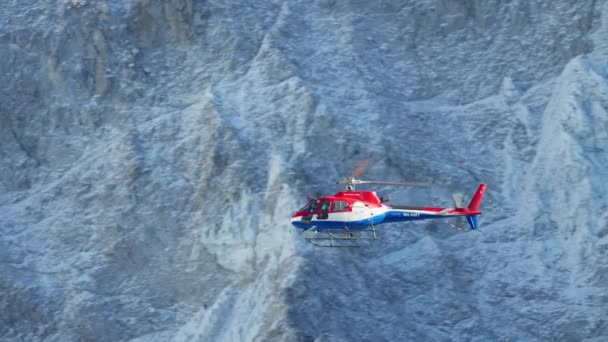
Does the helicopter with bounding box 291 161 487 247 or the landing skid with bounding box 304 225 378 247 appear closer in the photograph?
the helicopter with bounding box 291 161 487 247

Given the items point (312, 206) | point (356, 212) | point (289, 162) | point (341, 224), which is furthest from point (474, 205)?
point (289, 162)

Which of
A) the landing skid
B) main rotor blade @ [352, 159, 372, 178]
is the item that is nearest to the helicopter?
the landing skid

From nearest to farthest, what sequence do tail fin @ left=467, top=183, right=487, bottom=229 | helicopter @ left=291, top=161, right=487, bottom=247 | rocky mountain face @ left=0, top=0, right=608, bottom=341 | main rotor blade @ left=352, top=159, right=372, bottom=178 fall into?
helicopter @ left=291, top=161, right=487, bottom=247 < tail fin @ left=467, top=183, right=487, bottom=229 < rocky mountain face @ left=0, top=0, right=608, bottom=341 < main rotor blade @ left=352, top=159, right=372, bottom=178

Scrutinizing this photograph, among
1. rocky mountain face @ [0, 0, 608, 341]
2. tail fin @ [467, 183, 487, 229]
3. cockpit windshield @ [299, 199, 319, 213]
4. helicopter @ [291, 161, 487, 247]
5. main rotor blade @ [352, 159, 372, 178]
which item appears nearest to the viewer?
helicopter @ [291, 161, 487, 247]

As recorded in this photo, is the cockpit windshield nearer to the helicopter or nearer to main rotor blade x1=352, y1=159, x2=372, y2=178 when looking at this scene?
the helicopter

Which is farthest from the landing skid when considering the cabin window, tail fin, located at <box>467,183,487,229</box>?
tail fin, located at <box>467,183,487,229</box>

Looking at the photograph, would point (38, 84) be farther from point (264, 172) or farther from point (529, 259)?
point (529, 259)

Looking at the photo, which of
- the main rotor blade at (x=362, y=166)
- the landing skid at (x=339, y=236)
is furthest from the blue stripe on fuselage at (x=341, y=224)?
the main rotor blade at (x=362, y=166)

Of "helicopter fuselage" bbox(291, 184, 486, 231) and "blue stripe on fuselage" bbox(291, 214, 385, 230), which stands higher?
"helicopter fuselage" bbox(291, 184, 486, 231)

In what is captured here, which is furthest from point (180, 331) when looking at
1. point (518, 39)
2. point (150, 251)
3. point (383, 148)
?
point (518, 39)

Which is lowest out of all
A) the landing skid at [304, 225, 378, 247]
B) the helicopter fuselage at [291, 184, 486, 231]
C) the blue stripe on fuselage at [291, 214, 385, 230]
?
the blue stripe on fuselage at [291, 214, 385, 230]
